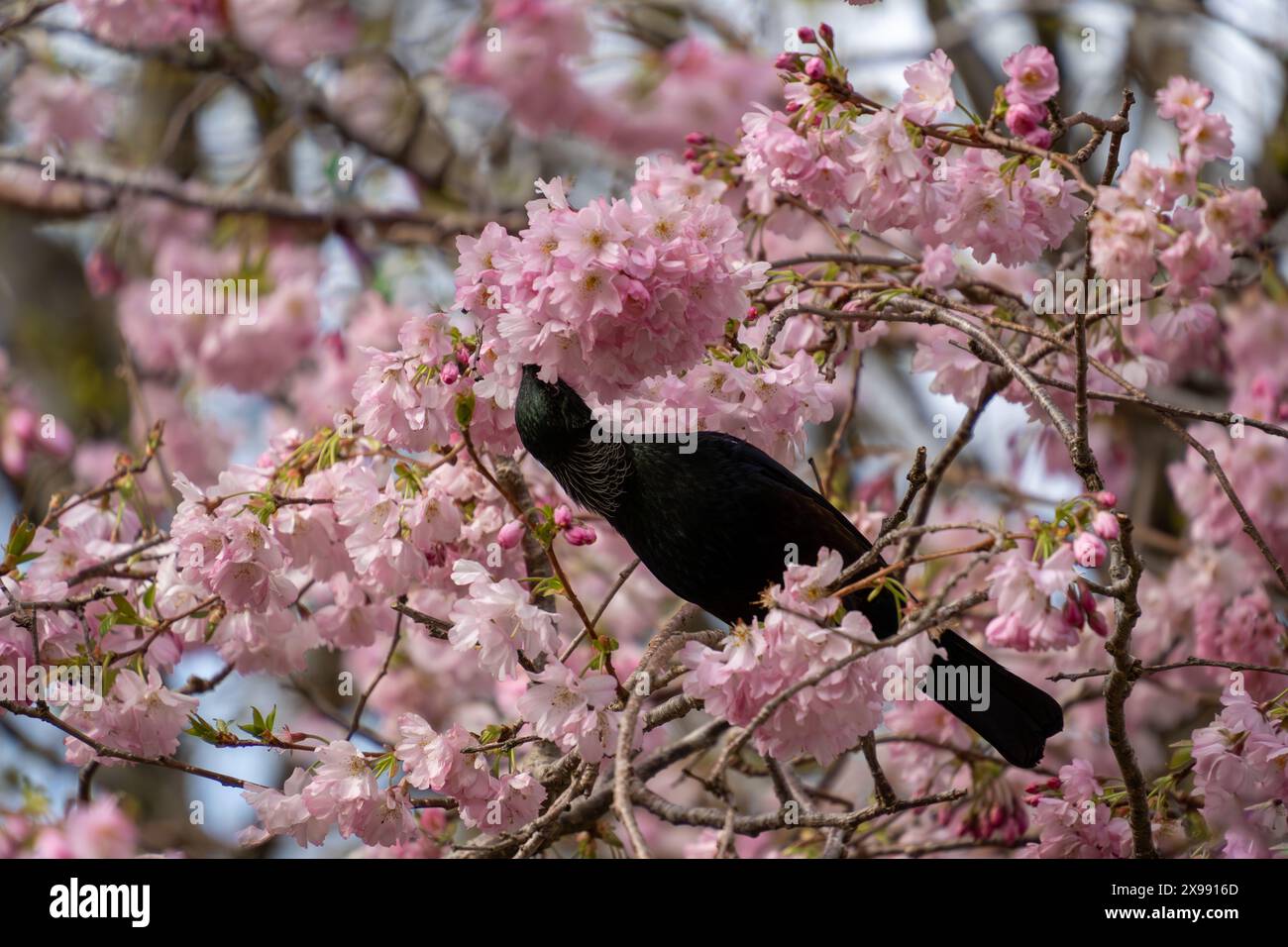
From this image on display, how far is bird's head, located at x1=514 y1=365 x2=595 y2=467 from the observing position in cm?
198

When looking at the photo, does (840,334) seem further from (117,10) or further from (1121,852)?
(117,10)

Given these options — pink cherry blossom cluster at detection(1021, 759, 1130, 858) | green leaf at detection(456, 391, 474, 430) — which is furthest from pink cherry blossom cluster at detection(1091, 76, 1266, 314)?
green leaf at detection(456, 391, 474, 430)

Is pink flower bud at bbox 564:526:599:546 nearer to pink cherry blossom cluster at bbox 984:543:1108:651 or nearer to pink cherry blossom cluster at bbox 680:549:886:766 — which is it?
pink cherry blossom cluster at bbox 680:549:886:766

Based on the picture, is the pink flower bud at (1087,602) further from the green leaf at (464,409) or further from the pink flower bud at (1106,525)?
the green leaf at (464,409)

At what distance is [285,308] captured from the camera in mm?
4172

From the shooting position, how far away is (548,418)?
1992 millimetres

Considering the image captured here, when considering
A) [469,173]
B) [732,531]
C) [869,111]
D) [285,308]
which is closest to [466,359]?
[732,531]

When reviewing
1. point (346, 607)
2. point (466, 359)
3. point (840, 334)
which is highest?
point (840, 334)

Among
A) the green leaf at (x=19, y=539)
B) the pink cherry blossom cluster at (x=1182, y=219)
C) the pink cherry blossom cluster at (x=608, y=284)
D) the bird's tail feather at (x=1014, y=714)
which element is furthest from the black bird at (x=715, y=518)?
the green leaf at (x=19, y=539)

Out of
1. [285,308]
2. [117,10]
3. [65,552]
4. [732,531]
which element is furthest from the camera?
[285,308]

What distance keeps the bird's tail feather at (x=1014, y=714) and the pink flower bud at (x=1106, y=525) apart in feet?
2.47

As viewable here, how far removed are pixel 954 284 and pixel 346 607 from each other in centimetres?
126

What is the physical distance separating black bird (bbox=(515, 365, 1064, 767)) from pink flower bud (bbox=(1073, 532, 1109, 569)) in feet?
1.99
